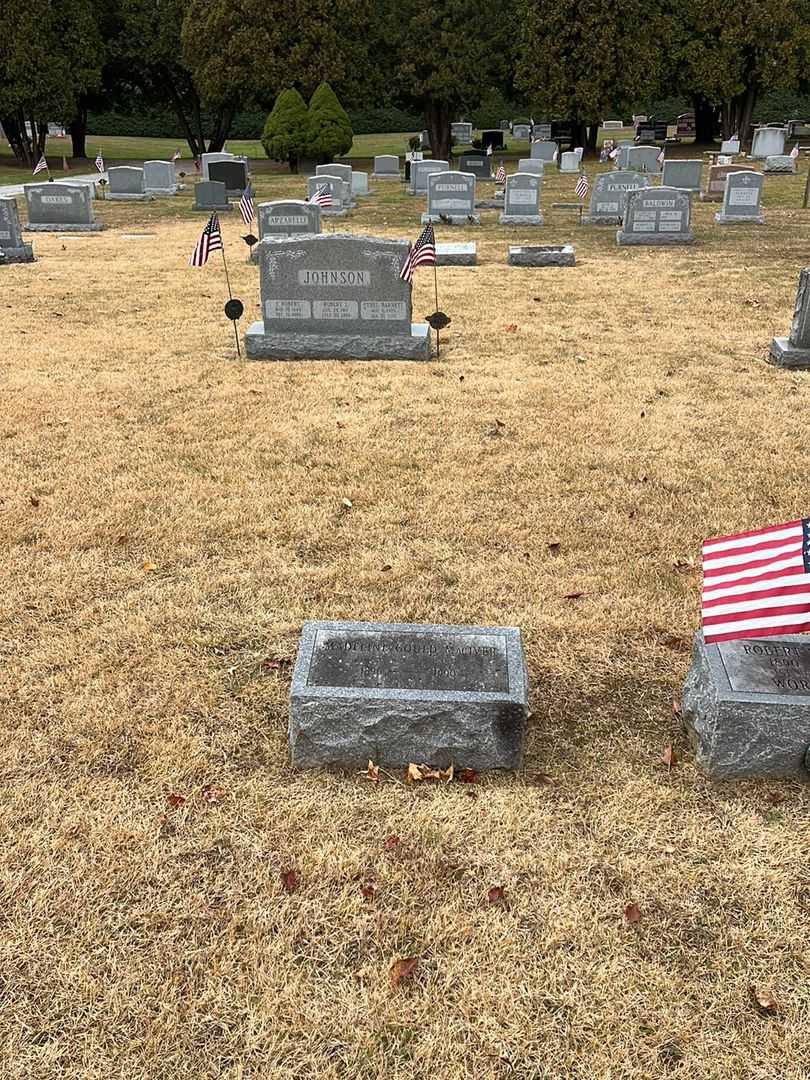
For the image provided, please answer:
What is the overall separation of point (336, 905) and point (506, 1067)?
80cm

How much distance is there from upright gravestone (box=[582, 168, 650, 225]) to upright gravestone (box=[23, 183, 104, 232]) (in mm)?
12060

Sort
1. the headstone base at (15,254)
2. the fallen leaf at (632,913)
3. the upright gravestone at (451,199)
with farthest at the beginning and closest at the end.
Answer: the upright gravestone at (451,199)
the headstone base at (15,254)
the fallen leaf at (632,913)

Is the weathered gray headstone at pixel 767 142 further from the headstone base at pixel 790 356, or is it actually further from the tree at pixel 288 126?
the headstone base at pixel 790 356

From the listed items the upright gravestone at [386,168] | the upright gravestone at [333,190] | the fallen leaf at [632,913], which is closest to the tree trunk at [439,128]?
the upright gravestone at [386,168]

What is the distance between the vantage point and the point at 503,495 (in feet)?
21.2

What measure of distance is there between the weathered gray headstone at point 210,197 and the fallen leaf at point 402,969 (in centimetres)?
2454

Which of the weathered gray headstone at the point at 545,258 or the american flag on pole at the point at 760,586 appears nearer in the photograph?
the american flag on pole at the point at 760,586

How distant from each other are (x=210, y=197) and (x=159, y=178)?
5.85 metres

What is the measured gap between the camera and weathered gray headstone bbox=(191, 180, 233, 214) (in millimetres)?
24344

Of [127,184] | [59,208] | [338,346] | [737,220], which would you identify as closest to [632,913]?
[338,346]

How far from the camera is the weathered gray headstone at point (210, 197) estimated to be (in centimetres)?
2434

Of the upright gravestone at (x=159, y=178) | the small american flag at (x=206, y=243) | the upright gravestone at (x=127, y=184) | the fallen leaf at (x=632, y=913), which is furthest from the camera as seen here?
the upright gravestone at (x=159, y=178)

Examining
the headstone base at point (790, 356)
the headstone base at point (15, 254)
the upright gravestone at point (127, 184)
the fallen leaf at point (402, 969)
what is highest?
the upright gravestone at point (127, 184)

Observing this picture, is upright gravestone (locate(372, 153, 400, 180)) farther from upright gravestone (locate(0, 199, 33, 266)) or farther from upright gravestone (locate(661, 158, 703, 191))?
upright gravestone (locate(0, 199, 33, 266))
